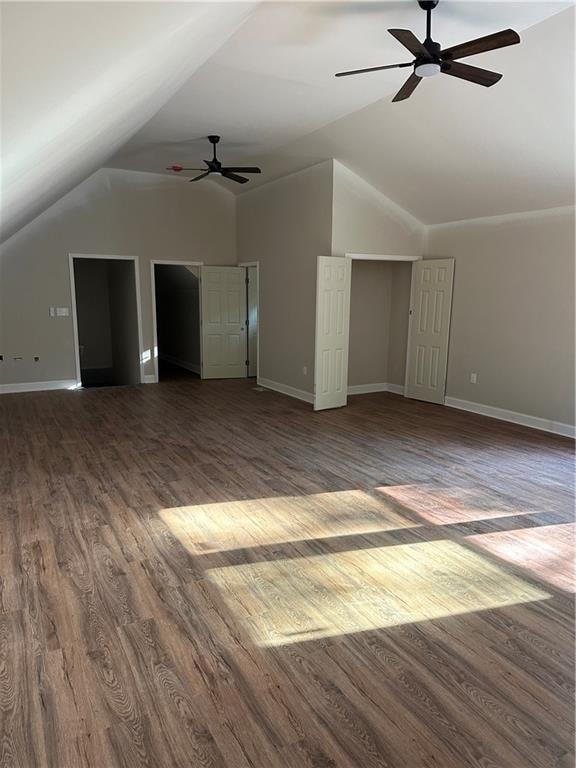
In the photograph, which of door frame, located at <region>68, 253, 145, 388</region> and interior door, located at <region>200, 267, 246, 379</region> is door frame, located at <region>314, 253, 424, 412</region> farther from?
door frame, located at <region>68, 253, 145, 388</region>

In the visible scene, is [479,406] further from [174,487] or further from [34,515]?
[34,515]

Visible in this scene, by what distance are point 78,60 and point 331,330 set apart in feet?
17.0

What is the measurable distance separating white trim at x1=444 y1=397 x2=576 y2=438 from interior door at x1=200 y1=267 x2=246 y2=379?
404 centimetres

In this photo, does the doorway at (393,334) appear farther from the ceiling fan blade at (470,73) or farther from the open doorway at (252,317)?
the ceiling fan blade at (470,73)

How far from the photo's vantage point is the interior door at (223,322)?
29.8ft

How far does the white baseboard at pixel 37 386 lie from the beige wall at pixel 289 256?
3.20 metres

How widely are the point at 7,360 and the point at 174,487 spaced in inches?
204

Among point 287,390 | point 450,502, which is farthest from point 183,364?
point 450,502

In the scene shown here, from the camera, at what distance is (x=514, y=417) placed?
6.35m

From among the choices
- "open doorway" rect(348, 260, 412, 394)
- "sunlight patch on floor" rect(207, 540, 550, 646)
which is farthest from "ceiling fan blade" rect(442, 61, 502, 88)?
"open doorway" rect(348, 260, 412, 394)

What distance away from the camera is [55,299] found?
7.98m

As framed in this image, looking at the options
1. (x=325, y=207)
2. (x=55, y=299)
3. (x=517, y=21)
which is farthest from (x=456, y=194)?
(x=55, y=299)

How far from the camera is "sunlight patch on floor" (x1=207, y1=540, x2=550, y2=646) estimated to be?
2426 millimetres

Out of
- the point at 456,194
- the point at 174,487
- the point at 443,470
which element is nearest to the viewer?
the point at 174,487
